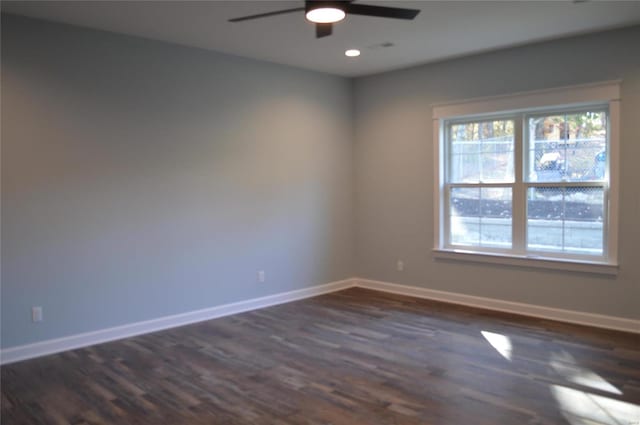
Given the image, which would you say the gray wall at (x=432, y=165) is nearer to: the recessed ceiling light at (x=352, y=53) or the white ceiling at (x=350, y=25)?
the white ceiling at (x=350, y=25)

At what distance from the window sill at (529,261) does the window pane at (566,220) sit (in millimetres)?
153

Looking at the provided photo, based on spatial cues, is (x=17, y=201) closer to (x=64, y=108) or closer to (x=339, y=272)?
(x=64, y=108)

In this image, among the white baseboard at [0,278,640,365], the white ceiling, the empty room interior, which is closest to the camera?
the empty room interior

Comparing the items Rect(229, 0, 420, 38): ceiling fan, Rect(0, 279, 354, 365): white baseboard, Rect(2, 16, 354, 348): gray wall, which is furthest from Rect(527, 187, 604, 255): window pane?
Rect(229, 0, 420, 38): ceiling fan

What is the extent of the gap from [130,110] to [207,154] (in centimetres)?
86

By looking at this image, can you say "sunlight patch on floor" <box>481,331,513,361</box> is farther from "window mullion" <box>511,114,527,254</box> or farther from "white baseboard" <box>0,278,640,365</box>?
"window mullion" <box>511,114,527,254</box>

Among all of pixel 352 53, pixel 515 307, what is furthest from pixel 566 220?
pixel 352 53

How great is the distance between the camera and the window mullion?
5.13 meters

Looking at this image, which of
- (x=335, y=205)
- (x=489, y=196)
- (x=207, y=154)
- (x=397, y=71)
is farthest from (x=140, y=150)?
(x=489, y=196)

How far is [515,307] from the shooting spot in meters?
5.14

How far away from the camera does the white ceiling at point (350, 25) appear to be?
12.4 ft

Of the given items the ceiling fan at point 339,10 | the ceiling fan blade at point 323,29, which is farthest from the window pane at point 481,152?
the ceiling fan blade at point 323,29

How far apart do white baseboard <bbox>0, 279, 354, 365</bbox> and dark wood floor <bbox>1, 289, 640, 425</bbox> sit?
124mm

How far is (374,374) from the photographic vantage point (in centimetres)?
356
